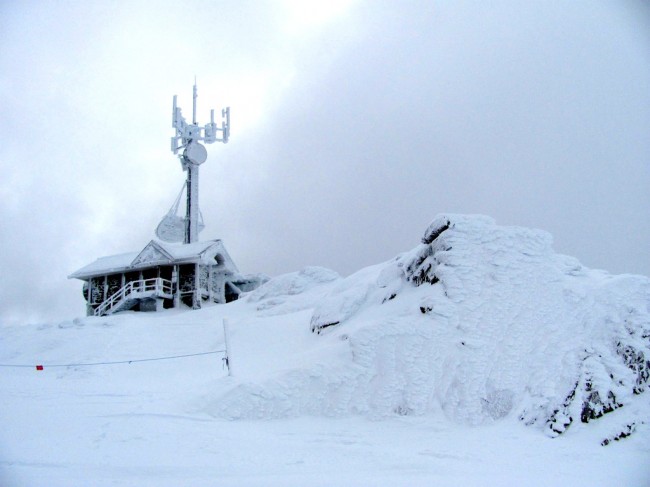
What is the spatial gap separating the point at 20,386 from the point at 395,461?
1010 centimetres

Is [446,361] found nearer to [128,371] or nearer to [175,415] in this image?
[175,415]

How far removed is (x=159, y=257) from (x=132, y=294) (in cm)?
323

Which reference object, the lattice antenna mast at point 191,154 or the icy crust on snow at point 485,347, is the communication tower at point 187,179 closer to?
the lattice antenna mast at point 191,154

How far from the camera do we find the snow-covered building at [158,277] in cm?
3067

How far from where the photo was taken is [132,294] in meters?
29.6

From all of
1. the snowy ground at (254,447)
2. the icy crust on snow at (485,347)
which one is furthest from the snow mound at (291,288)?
the snowy ground at (254,447)

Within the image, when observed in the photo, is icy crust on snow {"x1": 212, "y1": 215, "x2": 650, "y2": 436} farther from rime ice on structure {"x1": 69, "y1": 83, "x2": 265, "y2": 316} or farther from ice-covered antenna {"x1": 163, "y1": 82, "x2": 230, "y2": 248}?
ice-covered antenna {"x1": 163, "y1": 82, "x2": 230, "y2": 248}

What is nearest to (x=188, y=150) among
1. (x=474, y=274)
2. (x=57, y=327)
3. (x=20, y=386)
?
(x=57, y=327)

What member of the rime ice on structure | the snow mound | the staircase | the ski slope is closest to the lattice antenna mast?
the rime ice on structure

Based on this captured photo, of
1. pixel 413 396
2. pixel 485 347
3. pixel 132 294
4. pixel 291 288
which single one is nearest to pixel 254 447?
pixel 413 396

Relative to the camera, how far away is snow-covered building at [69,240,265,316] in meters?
30.7

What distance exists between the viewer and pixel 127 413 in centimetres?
1052

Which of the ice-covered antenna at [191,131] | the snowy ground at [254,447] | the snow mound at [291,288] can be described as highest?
the ice-covered antenna at [191,131]

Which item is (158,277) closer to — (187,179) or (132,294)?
(132,294)
